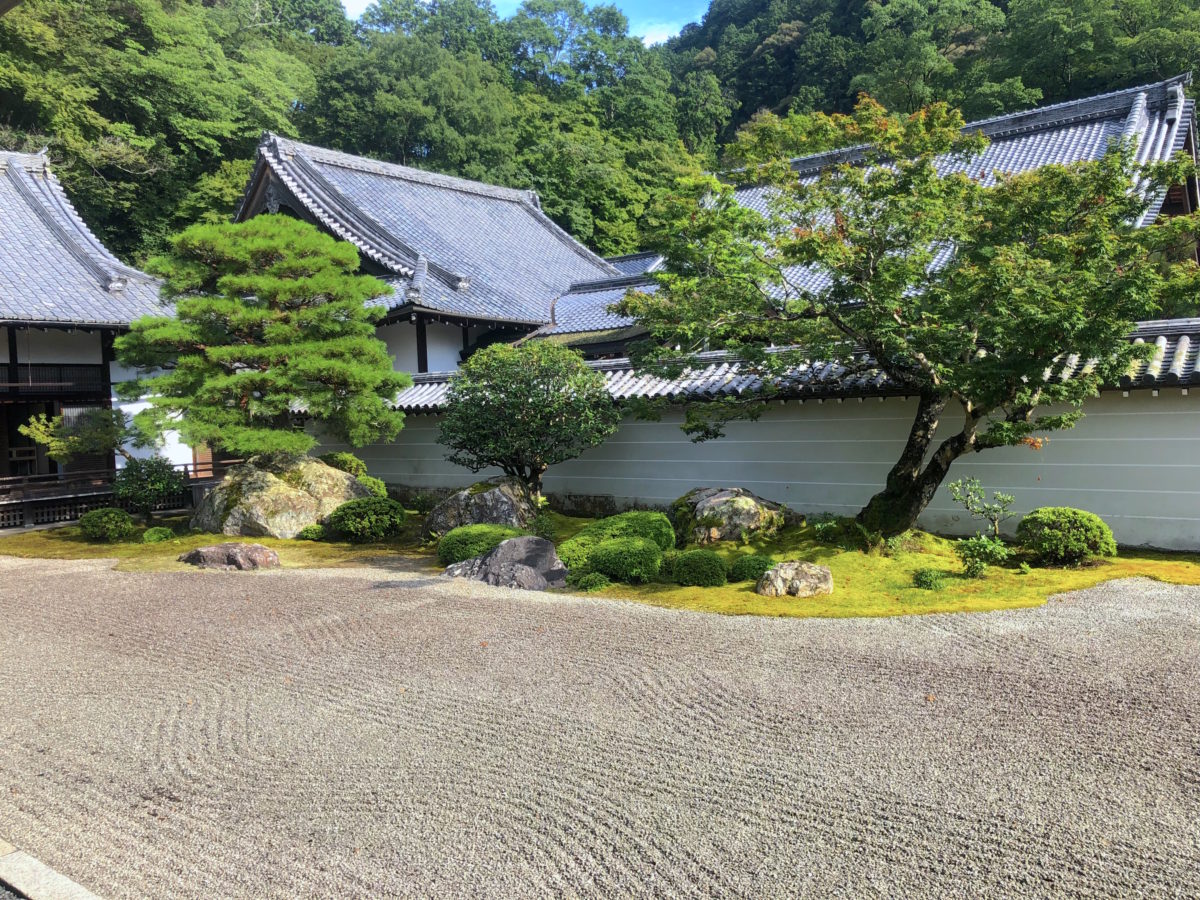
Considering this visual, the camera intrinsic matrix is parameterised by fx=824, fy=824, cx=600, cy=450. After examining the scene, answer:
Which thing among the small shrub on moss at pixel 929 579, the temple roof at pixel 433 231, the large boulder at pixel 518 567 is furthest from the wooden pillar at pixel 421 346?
the small shrub on moss at pixel 929 579

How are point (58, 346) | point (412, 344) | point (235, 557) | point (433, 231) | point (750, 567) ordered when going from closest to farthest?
point (750, 567) → point (235, 557) → point (58, 346) → point (412, 344) → point (433, 231)

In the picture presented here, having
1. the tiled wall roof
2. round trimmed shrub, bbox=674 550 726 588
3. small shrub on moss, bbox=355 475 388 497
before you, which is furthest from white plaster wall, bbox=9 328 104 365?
round trimmed shrub, bbox=674 550 726 588

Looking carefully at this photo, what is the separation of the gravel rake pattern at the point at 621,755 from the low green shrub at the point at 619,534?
88.8 inches

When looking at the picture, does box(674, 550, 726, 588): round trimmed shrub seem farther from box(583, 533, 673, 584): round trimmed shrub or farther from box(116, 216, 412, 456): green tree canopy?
box(116, 216, 412, 456): green tree canopy

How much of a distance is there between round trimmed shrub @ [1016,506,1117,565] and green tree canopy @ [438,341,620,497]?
6512 millimetres

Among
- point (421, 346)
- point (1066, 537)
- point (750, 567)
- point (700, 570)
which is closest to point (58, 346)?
point (421, 346)

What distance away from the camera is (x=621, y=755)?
5176 mm

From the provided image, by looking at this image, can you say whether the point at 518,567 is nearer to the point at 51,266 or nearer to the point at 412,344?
the point at 412,344

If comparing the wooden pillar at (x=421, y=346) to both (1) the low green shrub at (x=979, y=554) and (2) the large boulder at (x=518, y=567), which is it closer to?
(2) the large boulder at (x=518, y=567)

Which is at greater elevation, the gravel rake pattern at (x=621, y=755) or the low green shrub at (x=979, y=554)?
the low green shrub at (x=979, y=554)

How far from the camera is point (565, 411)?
13547mm

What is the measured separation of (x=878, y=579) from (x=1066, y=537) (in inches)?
92.3

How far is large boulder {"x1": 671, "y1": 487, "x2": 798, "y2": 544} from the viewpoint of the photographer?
454 inches

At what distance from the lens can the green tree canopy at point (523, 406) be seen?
13.4 m
